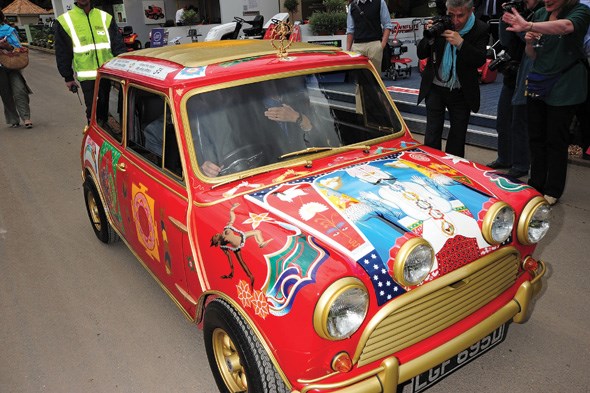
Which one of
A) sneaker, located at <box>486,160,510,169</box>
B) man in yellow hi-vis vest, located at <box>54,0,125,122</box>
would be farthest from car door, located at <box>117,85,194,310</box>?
sneaker, located at <box>486,160,510,169</box>

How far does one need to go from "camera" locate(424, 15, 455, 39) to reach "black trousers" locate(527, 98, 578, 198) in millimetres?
1031

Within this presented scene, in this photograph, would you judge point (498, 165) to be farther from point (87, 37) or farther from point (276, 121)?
point (87, 37)

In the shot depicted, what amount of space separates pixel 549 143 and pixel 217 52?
3.08 meters

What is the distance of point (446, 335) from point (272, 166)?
48.4 inches

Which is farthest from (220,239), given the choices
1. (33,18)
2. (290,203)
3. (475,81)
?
(33,18)

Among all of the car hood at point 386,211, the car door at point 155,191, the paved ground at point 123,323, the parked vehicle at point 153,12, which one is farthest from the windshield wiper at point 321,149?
the parked vehicle at point 153,12

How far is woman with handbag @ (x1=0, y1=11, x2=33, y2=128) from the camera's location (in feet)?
27.2

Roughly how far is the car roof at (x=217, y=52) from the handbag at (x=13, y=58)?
6.26 meters

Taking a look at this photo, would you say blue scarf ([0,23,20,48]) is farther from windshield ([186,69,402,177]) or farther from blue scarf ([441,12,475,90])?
blue scarf ([441,12,475,90])

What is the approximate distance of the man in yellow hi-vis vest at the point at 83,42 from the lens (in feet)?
18.6

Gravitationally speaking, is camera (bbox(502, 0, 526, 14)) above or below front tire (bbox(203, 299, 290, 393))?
above

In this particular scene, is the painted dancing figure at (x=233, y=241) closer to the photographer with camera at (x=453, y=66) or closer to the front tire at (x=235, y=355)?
the front tire at (x=235, y=355)

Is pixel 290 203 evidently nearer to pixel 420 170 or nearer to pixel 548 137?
pixel 420 170

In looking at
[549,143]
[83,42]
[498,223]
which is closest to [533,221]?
[498,223]
